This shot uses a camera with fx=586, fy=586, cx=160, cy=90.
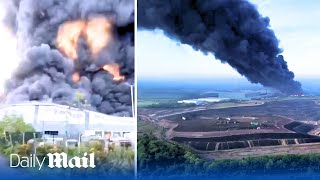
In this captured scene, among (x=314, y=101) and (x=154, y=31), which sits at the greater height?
(x=154, y=31)

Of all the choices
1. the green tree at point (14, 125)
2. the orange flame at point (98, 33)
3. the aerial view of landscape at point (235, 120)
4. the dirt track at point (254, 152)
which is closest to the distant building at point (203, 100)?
the aerial view of landscape at point (235, 120)

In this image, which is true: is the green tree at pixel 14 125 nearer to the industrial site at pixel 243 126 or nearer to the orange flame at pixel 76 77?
the orange flame at pixel 76 77

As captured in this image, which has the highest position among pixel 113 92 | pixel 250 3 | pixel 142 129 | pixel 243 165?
pixel 250 3

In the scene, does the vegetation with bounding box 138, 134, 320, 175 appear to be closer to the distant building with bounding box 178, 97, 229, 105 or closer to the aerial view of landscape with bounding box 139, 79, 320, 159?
the aerial view of landscape with bounding box 139, 79, 320, 159

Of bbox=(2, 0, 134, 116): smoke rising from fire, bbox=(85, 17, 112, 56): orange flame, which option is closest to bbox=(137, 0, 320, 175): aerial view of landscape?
bbox=(2, 0, 134, 116): smoke rising from fire

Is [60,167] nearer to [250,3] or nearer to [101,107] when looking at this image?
[101,107]

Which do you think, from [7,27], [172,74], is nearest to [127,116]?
[172,74]
